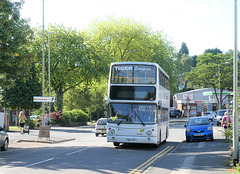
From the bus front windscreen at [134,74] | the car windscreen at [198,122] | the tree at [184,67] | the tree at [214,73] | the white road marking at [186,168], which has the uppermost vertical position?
the tree at [184,67]

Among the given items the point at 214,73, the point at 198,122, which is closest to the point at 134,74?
the point at 198,122

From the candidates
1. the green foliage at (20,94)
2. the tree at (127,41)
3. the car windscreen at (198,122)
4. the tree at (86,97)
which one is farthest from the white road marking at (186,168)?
the tree at (127,41)

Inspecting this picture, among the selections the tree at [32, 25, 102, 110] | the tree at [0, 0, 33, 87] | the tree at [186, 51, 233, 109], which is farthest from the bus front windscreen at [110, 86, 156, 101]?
the tree at [186, 51, 233, 109]

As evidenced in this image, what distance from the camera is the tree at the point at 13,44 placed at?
20.1m

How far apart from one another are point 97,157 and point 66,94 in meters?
45.3

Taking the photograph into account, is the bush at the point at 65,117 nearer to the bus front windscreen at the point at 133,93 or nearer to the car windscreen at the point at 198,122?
the car windscreen at the point at 198,122

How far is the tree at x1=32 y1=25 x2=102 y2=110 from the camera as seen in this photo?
46706 millimetres

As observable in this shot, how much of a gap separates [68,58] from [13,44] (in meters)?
26.6

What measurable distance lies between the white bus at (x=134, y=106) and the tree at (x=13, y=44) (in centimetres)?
520

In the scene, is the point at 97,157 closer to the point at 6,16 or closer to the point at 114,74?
the point at 114,74

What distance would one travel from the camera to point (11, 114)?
6362 cm

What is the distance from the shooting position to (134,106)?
61.7 ft

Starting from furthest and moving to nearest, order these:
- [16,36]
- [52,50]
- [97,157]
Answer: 1. [52,50]
2. [16,36]
3. [97,157]

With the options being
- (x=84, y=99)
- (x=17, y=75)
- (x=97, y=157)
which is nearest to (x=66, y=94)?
(x=84, y=99)
